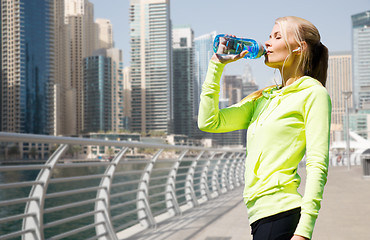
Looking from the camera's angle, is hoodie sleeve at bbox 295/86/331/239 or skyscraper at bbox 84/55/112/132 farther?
skyscraper at bbox 84/55/112/132

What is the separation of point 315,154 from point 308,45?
0.40 metres

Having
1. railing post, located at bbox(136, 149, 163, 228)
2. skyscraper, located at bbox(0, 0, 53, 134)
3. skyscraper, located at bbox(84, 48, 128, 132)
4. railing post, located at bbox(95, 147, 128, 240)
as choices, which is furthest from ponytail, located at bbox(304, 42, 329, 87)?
skyscraper, located at bbox(84, 48, 128, 132)

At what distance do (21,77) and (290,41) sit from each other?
13838 centimetres

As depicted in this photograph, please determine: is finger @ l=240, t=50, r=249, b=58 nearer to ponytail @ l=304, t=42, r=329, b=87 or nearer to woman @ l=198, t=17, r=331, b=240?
woman @ l=198, t=17, r=331, b=240

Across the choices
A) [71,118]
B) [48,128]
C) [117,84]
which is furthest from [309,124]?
[117,84]

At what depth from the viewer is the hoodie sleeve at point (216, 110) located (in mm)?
1623

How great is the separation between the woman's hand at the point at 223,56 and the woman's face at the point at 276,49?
0.08 m

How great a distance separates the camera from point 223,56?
5.26 ft

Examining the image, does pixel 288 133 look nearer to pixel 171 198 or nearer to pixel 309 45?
pixel 309 45

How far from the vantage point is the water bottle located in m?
1.63

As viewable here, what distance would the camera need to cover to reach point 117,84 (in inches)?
7333

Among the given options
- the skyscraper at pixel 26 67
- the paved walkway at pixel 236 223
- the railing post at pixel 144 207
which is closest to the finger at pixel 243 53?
the paved walkway at pixel 236 223

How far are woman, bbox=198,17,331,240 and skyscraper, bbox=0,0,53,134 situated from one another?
13312 cm

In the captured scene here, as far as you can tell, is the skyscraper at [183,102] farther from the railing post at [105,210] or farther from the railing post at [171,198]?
the railing post at [105,210]
